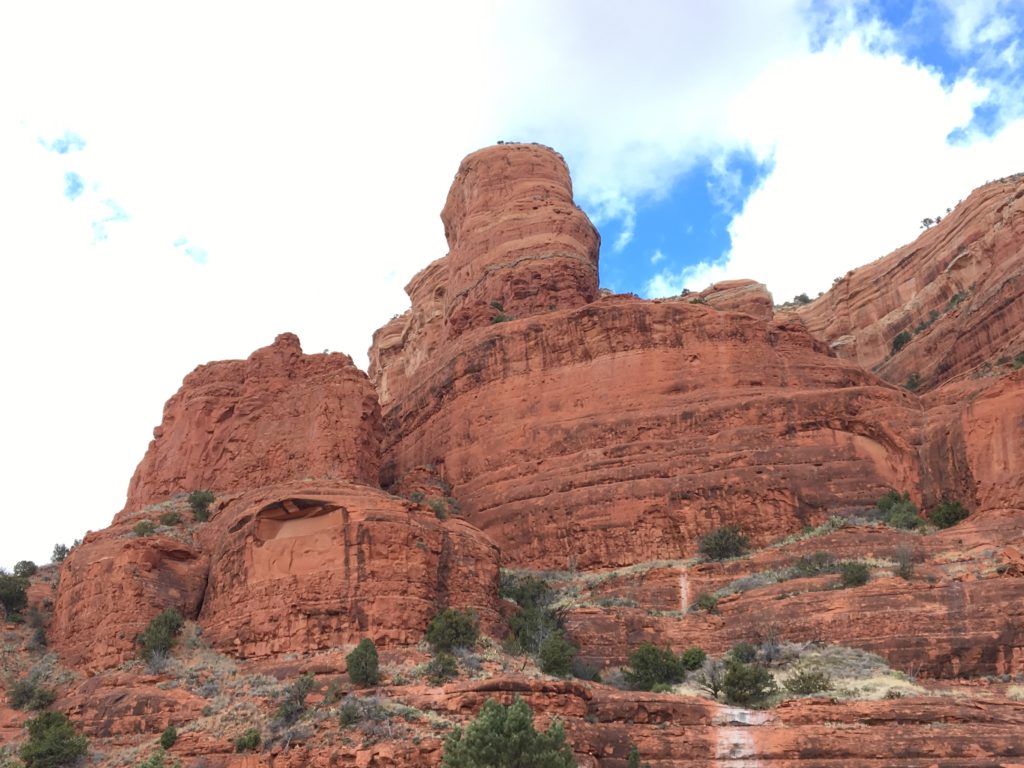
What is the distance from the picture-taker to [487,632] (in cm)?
3259

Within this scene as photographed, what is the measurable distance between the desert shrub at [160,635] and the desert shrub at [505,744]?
11.9m

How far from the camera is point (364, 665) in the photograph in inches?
1086

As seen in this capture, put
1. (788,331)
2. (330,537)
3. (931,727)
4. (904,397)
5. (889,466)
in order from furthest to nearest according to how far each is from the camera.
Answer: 1. (788,331)
2. (904,397)
3. (889,466)
4. (330,537)
5. (931,727)

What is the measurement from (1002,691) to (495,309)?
33.2 meters

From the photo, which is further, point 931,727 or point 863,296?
point 863,296

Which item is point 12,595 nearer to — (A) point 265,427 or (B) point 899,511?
(A) point 265,427

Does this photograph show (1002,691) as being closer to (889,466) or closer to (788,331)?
(889,466)

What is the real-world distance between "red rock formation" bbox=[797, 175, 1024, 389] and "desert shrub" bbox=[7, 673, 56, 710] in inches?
1699

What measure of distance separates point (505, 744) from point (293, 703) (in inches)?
266

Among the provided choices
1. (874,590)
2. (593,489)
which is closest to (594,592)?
(593,489)

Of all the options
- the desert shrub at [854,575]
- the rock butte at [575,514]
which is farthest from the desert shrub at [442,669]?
the desert shrub at [854,575]

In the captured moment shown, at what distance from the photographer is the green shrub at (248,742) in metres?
25.7

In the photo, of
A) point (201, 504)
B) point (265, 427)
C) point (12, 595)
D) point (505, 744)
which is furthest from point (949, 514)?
point (12, 595)

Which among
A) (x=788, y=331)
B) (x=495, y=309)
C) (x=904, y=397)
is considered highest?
(x=495, y=309)
